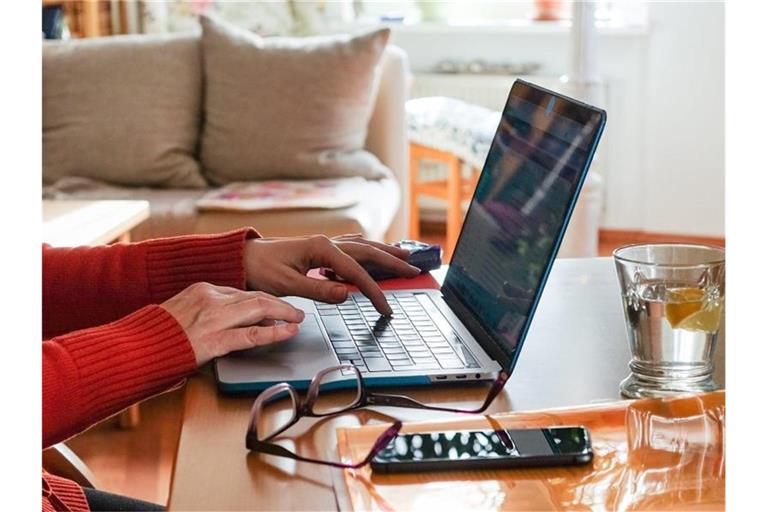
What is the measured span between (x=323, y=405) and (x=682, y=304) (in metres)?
0.29

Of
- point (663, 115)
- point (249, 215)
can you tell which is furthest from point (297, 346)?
point (663, 115)

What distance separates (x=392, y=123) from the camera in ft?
11.0

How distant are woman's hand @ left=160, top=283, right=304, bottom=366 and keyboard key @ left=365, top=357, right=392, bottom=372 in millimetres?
72

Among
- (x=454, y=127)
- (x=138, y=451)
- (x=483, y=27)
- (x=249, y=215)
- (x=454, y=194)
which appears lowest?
(x=138, y=451)

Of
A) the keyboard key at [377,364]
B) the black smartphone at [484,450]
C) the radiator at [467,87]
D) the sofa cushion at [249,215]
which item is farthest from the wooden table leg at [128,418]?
the radiator at [467,87]

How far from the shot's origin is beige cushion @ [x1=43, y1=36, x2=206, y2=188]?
322 cm

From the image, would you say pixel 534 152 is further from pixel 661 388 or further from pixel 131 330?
pixel 131 330

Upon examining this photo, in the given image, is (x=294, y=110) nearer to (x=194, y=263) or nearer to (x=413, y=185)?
(x=413, y=185)

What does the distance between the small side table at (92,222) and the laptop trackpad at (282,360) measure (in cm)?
129

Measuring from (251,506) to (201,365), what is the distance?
0.31m

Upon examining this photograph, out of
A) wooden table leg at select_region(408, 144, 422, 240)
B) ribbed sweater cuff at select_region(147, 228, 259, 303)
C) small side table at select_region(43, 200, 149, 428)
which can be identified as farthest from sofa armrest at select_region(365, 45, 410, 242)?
ribbed sweater cuff at select_region(147, 228, 259, 303)

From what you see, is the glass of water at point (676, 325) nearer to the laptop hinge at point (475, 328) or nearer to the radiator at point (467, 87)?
the laptop hinge at point (475, 328)

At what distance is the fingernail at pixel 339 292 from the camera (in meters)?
1.13

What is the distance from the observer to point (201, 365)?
999 millimetres
